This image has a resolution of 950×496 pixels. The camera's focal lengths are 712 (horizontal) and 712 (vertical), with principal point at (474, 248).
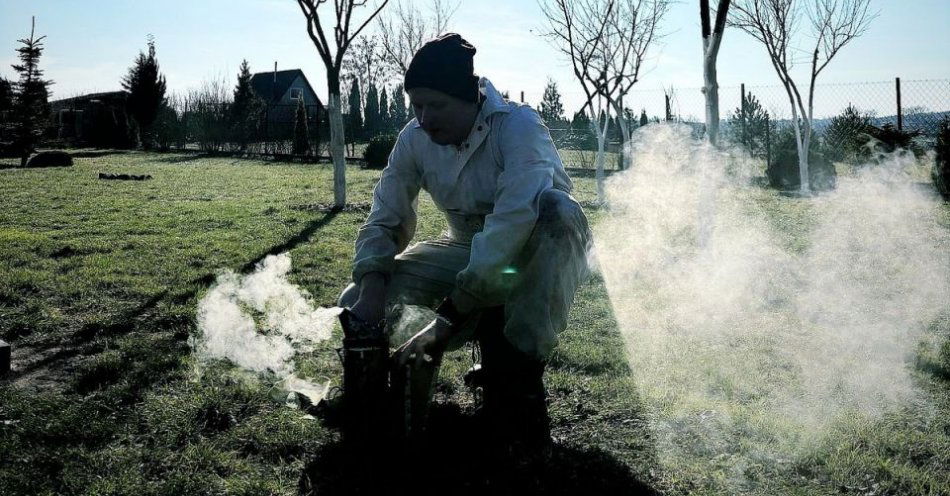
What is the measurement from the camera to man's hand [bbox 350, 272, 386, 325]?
2443mm

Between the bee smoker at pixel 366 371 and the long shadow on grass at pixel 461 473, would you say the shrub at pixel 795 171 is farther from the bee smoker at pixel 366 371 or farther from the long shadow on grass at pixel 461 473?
the bee smoker at pixel 366 371

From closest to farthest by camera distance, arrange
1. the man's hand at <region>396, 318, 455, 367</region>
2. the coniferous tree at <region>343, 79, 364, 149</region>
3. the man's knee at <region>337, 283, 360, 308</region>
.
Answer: the man's hand at <region>396, 318, 455, 367</region> → the man's knee at <region>337, 283, 360, 308</region> → the coniferous tree at <region>343, 79, 364, 149</region>

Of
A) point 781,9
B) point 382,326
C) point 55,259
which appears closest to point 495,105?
point 382,326

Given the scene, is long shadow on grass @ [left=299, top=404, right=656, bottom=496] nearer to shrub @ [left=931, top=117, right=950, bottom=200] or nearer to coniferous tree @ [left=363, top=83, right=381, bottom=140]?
shrub @ [left=931, top=117, right=950, bottom=200]

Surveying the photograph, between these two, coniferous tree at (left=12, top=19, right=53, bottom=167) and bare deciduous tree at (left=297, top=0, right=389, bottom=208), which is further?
coniferous tree at (left=12, top=19, right=53, bottom=167)

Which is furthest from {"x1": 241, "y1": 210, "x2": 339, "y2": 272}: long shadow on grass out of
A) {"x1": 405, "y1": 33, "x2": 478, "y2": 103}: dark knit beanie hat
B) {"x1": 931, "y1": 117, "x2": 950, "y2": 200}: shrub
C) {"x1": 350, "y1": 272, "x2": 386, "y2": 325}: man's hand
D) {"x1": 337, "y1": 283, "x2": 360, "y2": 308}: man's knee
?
{"x1": 931, "y1": 117, "x2": 950, "y2": 200}: shrub

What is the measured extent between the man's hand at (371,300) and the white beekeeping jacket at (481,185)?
0.11ft

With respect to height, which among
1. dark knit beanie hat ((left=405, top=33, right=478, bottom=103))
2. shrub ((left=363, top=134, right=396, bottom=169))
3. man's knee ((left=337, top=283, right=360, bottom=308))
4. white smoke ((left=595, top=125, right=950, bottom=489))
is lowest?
white smoke ((left=595, top=125, right=950, bottom=489))

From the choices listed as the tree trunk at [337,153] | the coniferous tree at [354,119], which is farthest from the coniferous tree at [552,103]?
the tree trunk at [337,153]

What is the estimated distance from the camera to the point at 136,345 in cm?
352

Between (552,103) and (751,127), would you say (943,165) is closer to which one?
(751,127)

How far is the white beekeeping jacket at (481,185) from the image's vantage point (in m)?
2.22

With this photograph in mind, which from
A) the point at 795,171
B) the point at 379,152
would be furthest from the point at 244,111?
the point at 795,171

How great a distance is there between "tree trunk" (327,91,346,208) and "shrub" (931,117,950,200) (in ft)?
28.3
